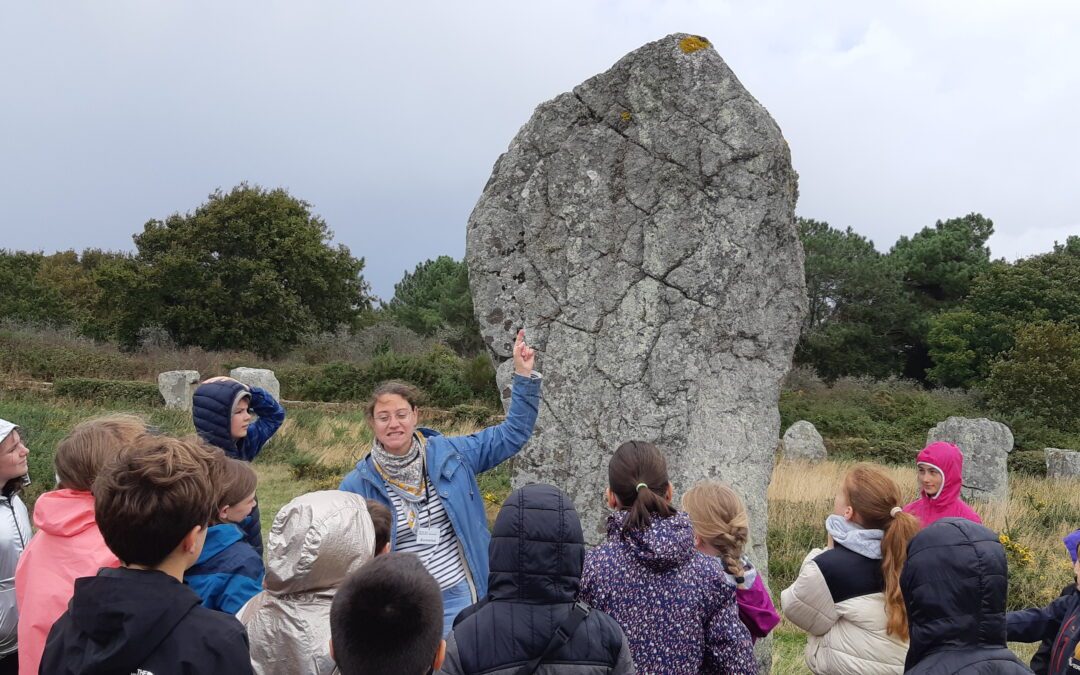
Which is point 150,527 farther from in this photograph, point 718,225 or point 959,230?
point 959,230

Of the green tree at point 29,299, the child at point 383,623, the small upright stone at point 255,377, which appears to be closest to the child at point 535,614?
the child at point 383,623

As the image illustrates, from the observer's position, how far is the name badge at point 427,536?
3412mm

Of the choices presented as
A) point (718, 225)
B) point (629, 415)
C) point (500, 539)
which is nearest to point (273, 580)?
point (500, 539)

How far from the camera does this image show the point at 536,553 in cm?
236

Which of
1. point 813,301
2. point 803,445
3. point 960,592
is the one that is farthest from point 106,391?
point 813,301

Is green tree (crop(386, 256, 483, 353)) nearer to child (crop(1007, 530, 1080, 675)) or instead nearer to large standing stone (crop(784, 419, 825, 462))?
large standing stone (crop(784, 419, 825, 462))

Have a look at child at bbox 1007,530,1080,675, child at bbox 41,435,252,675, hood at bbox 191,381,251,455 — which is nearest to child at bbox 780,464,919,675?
child at bbox 1007,530,1080,675

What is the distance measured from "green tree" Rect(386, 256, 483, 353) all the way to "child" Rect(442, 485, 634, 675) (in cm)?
2341

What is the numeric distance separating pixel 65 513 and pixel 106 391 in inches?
613

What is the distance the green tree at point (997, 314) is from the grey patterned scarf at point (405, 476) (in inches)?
1019

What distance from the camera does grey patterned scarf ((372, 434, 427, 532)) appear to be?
3469mm

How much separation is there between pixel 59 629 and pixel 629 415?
334cm

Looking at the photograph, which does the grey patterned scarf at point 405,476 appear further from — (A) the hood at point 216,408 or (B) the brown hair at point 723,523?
(B) the brown hair at point 723,523

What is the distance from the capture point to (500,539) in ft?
7.85
